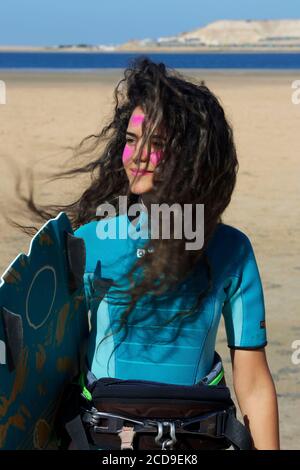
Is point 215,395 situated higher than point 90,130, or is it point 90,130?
point 215,395

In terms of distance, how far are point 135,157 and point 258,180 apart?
909 centimetres

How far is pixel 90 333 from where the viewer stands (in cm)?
214

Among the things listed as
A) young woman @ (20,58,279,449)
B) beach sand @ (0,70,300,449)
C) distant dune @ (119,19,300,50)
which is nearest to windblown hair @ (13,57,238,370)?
young woman @ (20,58,279,449)

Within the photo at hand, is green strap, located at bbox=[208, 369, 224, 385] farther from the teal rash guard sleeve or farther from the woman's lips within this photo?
the woman's lips

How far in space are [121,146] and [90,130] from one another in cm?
1326

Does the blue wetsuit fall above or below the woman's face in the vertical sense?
below

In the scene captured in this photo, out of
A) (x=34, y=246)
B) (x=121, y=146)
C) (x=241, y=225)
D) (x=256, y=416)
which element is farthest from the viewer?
(x=241, y=225)

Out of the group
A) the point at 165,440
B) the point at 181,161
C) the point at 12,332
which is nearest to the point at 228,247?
the point at 181,161

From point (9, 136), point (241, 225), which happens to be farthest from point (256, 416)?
point (9, 136)

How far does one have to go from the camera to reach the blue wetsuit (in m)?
2.04

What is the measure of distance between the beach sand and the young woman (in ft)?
6.81

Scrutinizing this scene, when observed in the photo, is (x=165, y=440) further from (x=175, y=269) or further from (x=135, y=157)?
(x=135, y=157)

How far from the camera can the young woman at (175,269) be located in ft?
6.57

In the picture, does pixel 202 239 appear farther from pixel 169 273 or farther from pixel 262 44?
pixel 262 44
